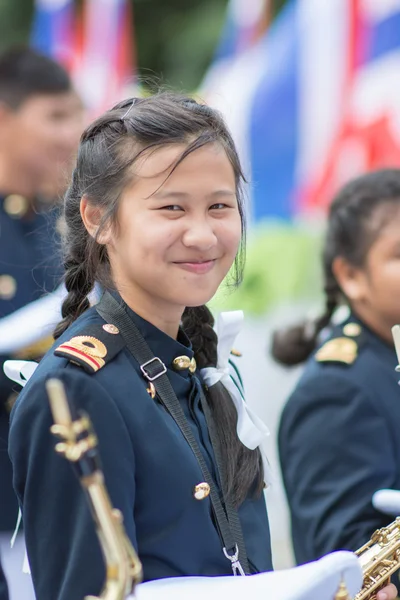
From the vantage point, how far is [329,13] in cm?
510

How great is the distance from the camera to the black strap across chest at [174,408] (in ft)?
6.01

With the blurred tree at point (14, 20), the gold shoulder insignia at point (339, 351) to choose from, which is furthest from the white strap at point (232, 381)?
the blurred tree at point (14, 20)

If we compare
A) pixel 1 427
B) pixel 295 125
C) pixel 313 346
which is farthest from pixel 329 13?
pixel 1 427

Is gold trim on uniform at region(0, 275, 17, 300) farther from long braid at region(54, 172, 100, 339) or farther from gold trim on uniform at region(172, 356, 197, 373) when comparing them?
gold trim on uniform at region(172, 356, 197, 373)

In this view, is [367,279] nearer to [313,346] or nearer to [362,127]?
[313,346]

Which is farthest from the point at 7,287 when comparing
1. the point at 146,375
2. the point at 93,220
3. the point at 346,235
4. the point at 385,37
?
the point at 385,37

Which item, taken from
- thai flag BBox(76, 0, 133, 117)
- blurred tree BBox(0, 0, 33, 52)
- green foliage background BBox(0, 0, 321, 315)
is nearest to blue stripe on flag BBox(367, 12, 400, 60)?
green foliage background BBox(0, 0, 321, 315)

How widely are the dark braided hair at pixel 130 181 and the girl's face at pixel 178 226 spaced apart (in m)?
0.03

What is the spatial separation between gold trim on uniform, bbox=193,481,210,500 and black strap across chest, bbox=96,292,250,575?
3 cm

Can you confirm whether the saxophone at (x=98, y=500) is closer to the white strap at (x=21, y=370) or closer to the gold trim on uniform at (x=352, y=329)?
the white strap at (x=21, y=370)

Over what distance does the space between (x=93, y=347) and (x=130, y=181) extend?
32 cm

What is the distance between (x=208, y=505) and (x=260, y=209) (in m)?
3.57

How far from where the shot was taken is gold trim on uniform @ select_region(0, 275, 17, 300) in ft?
10.5

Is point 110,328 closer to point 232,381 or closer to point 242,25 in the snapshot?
point 232,381
